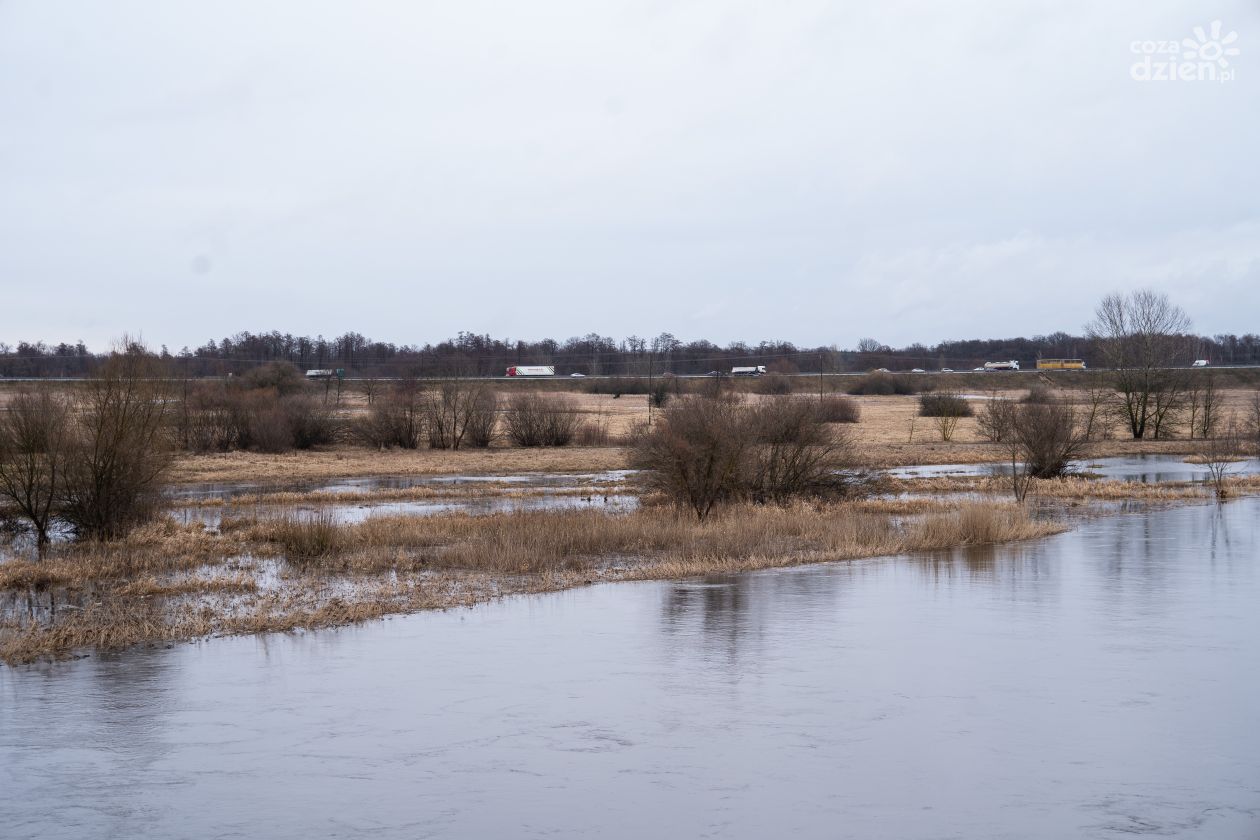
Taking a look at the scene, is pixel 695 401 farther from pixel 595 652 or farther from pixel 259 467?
pixel 259 467

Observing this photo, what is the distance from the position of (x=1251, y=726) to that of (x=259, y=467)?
41.9 meters

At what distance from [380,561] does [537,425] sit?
39573 mm

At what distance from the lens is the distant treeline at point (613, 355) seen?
14600 centimetres

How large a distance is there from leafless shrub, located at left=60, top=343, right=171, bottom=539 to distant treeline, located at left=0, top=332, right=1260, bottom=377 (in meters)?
109

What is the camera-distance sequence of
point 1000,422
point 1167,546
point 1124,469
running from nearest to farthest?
point 1167,546 → point 1124,469 → point 1000,422

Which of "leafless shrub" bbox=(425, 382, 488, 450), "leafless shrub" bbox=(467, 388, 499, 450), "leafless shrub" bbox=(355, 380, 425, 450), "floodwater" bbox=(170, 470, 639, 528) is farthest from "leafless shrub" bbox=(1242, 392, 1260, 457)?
"leafless shrub" bbox=(355, 380, 425, 450)

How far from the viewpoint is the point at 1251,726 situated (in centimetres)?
1138

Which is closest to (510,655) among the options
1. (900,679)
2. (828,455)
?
(900,679)

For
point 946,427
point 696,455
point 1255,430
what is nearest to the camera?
point 696,455

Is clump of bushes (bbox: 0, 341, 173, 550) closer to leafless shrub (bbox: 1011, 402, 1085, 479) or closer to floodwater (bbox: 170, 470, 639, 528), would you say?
floodwater (bbox: 170, 470, 639, 528)

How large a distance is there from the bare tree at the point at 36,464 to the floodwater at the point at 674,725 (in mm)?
11460

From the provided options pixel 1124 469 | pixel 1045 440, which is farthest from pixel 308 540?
pixel 1124 469

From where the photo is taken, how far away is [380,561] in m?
21.1

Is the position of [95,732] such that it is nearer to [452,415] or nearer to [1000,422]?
[1000,422]
